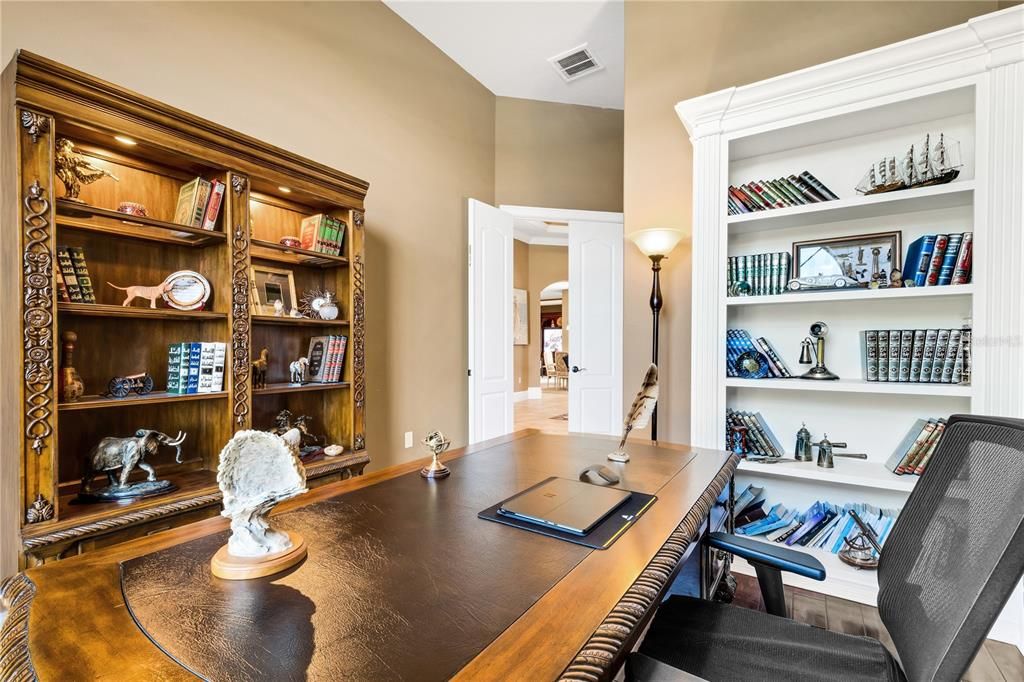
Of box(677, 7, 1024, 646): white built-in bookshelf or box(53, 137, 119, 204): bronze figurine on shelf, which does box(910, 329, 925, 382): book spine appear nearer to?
box(677, 7, 1024, 646): white built-in bookshelf

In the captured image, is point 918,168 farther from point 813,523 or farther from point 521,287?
point 521,287

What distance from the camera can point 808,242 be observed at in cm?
246

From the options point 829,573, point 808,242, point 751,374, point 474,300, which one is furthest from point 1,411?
point 808,242

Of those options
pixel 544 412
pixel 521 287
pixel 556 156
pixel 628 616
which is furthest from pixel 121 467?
pixel 521 287

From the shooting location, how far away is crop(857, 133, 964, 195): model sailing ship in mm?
2057

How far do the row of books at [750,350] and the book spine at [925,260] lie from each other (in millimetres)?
670

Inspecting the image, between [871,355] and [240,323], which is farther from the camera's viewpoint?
[871,355]

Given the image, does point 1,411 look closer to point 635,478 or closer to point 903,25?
point 635,478

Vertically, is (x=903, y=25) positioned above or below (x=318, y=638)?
above

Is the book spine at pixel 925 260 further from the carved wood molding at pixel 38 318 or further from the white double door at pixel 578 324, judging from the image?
the carved wood molding at pixel 38 318

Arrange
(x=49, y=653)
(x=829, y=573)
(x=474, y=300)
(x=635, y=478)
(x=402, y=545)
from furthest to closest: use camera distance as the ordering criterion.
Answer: (x=474, y=300) < (x=829, y=573) < (x=635, y=478) < (x=402, y=545) < (x=49, y=653)

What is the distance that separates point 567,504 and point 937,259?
83.3 inches

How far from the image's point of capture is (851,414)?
239cm

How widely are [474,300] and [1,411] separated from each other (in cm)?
264
